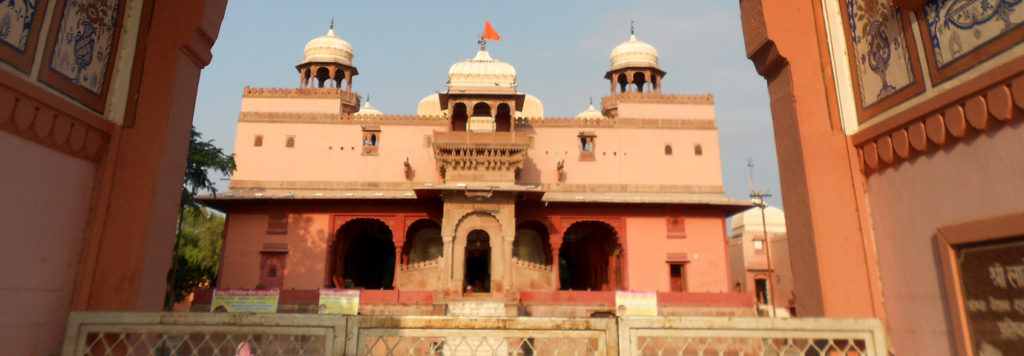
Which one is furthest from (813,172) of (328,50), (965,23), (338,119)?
(328,50)

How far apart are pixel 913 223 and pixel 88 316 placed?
5.45 metres

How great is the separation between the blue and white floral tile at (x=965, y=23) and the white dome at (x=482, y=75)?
19162 millimetres

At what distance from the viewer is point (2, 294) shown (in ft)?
11.1

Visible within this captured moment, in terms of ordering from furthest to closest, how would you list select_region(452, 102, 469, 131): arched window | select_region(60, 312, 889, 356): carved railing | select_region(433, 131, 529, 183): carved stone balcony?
select_region(452, 102, 469, 131): arched window
select_region(433, 131, 529, 183): carved stone balcony
select_region(60, 312, 889, 356): carved railing

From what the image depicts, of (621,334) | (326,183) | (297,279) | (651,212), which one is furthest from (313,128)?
(621,334)

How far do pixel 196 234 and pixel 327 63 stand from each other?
15.4 meters

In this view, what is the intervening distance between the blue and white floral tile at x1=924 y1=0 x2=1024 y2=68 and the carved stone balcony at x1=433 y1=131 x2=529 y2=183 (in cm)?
1765

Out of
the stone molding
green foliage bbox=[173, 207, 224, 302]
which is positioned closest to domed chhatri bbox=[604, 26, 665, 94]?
the stone molding

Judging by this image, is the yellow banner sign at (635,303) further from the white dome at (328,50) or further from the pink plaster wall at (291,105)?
the white dome at (328,50)

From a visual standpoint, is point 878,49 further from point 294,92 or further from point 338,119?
point 294,92

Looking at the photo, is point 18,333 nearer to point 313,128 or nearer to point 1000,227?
point 1000,227

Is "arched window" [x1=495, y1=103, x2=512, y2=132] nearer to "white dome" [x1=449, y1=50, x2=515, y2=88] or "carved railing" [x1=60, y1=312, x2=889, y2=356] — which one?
"white dome" [x1=449, y1=50, x2=515, y2=88]

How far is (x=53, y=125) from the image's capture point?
375 cm

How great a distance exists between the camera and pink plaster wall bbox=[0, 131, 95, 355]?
3408 millimetres
